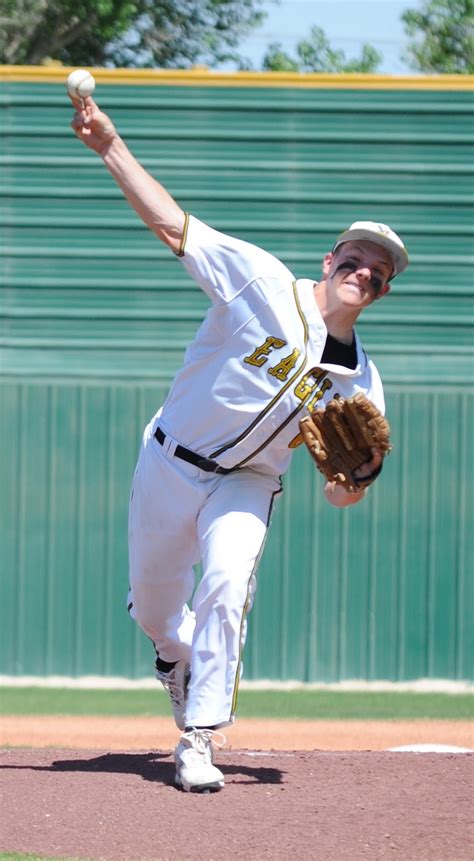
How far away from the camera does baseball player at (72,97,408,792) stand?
4.27 meters

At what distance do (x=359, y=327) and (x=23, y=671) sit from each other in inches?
130

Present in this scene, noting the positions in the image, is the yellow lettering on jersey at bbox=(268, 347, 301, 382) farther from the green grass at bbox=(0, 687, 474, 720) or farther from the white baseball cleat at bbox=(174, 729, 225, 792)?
the green grass at bbox=(0, 687, 474, 720)

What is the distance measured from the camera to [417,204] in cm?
962

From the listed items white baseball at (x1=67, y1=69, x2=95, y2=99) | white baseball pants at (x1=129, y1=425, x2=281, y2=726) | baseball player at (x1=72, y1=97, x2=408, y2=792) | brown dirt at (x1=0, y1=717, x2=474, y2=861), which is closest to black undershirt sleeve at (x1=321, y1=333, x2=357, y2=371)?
baseball player at (x1=72, y1=97, x2=408, y2=792)

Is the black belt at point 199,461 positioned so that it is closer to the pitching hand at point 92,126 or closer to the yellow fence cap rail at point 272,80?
the pitching hand at point 92,126

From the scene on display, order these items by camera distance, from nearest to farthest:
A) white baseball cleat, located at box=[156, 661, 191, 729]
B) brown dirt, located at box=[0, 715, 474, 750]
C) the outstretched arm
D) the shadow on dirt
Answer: the outstretched arm
the shadow on dirt
white baseball cleat, located at box=[156, 661, 191, 729]
brown dirt, located at box=[0, 715, 474, 750]

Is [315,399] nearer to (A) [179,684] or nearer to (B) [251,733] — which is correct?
(A) [179,684]

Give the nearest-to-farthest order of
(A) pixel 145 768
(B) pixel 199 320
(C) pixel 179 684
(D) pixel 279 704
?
(A) pixel 145 768 < (C) pixel 179 684 < (D) pixel 279 704 < (B) pixel 199 320

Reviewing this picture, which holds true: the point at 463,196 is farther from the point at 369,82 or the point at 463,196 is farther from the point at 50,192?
the point at 50,192

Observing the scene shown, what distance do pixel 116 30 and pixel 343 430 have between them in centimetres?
1849

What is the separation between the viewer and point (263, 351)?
4.33 metres

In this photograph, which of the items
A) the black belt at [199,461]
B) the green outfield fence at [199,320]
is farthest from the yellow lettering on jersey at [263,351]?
the green outfield fence at [199,320]

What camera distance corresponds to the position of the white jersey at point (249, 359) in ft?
14.1

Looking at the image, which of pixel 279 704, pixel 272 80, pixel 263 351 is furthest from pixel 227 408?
pixel 272 80
